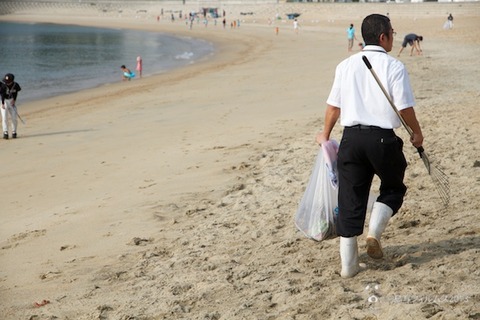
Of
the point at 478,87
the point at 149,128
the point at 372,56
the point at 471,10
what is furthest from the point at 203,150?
the point at 471,10

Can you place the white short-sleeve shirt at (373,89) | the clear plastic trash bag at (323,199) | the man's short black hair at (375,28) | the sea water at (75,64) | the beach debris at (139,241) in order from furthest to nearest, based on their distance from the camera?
the sea water at (75,64)
the beach debris at (139,241)
the clear plastic trash bag at (323,199)
the man's short black hair at (375,28)
the white short-sleeve shirt at (373,89)

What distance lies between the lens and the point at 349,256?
15.0 feet

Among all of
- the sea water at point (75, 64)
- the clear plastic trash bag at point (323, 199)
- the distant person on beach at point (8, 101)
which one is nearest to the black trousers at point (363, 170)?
the clear plastic trash bag at point (323, 199)

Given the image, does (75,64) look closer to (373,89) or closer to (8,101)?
(8,101)

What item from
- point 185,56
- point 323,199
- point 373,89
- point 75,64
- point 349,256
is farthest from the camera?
point 185,56

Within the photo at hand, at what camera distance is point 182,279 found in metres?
5.00

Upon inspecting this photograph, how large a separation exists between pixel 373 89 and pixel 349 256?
111 centimetres

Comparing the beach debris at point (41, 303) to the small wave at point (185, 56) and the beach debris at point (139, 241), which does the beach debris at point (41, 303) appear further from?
the small wave at point (185, 56)

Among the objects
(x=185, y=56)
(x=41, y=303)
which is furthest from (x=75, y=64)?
(x=41, y=303)

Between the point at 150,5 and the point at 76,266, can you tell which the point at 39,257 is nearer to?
the point at 76,266

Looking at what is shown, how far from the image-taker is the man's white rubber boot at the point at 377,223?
15.2 feet

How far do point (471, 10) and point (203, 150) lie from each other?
232ft

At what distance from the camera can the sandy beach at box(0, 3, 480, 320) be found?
14.5 feet

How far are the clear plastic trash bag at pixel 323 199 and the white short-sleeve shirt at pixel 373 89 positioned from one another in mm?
377
